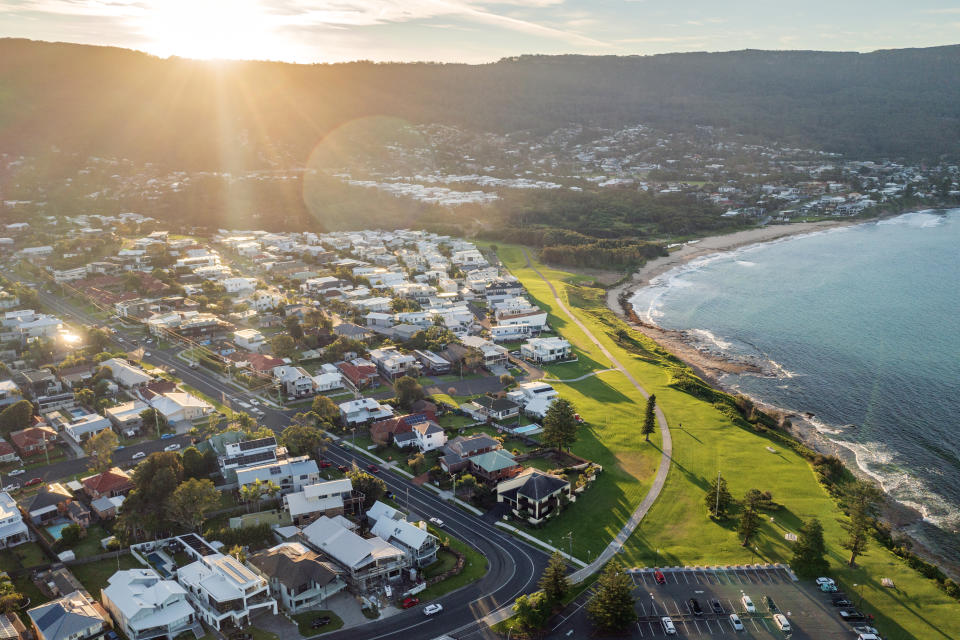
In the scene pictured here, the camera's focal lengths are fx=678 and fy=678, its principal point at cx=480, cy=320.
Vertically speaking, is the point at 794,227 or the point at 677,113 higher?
the point at 677,113

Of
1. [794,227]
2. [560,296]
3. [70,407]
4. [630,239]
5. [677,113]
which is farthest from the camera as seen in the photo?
[677,113]

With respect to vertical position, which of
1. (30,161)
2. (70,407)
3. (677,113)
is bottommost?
(70,407)

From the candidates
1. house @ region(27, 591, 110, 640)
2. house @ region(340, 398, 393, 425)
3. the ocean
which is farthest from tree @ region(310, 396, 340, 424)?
the ocean

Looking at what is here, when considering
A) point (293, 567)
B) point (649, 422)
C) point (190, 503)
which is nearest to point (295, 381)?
point (190, 503)

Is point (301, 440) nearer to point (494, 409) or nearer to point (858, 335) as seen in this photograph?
point (494, 409)

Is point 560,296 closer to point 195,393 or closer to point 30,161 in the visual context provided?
point 195,393

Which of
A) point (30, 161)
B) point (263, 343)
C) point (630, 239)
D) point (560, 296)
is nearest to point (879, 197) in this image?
point (630, 239)
